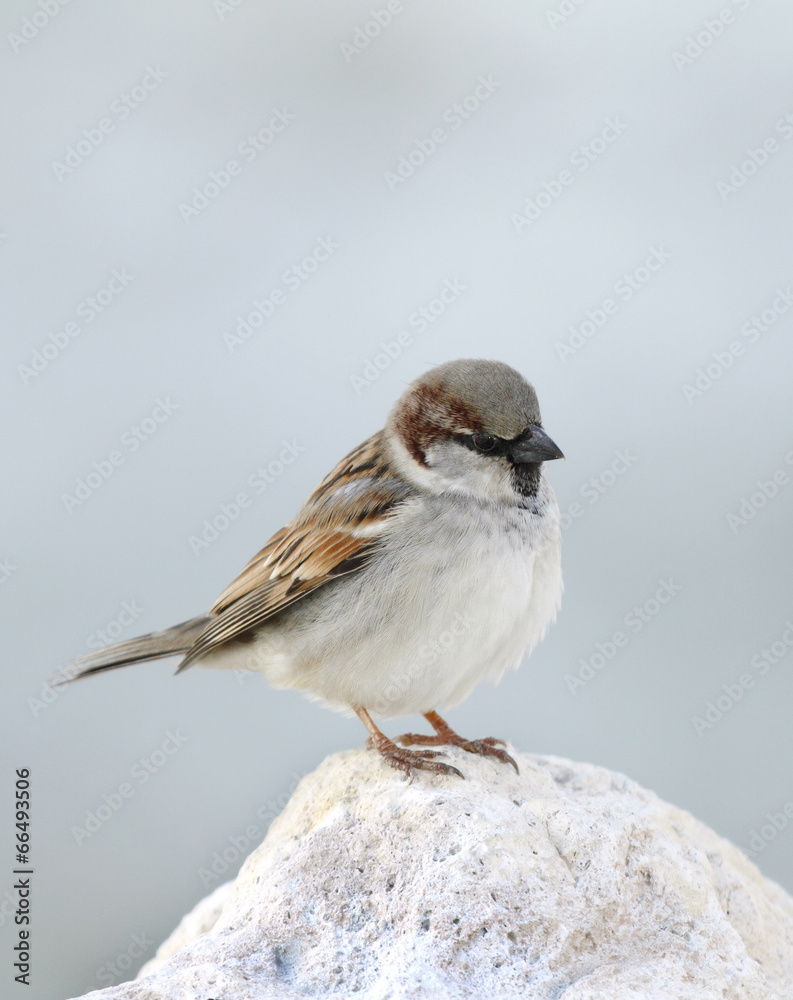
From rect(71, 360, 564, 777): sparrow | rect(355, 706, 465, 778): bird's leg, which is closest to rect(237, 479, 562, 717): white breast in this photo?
rect(71, 360, 564, 777): sparrow

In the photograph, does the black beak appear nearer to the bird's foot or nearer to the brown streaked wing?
the brown streaked wing

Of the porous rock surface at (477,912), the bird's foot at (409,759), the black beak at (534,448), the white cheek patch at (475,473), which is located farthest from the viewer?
the white cheek patch at (475,473)

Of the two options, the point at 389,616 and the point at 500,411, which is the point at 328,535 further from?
the point at 500,411

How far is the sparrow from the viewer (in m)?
3.80

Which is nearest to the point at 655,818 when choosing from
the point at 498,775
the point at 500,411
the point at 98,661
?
the point at 498,775

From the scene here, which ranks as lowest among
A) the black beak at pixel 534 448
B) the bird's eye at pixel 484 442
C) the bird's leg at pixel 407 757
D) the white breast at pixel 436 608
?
the bird's leg at pixel 407 757

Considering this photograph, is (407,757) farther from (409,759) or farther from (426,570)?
(426,570)

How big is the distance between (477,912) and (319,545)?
5.76ft

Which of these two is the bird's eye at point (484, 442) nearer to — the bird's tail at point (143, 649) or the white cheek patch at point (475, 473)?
the white cheek patch at point (475, 473)

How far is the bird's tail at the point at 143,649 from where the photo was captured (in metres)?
4.56

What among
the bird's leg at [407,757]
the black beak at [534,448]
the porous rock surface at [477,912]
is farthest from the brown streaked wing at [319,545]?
the porous rock surface at [477,912]

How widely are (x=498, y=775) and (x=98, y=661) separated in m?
1.94

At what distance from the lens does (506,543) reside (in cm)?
384

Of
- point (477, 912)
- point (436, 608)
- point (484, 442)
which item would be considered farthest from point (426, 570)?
point (477, 912)
